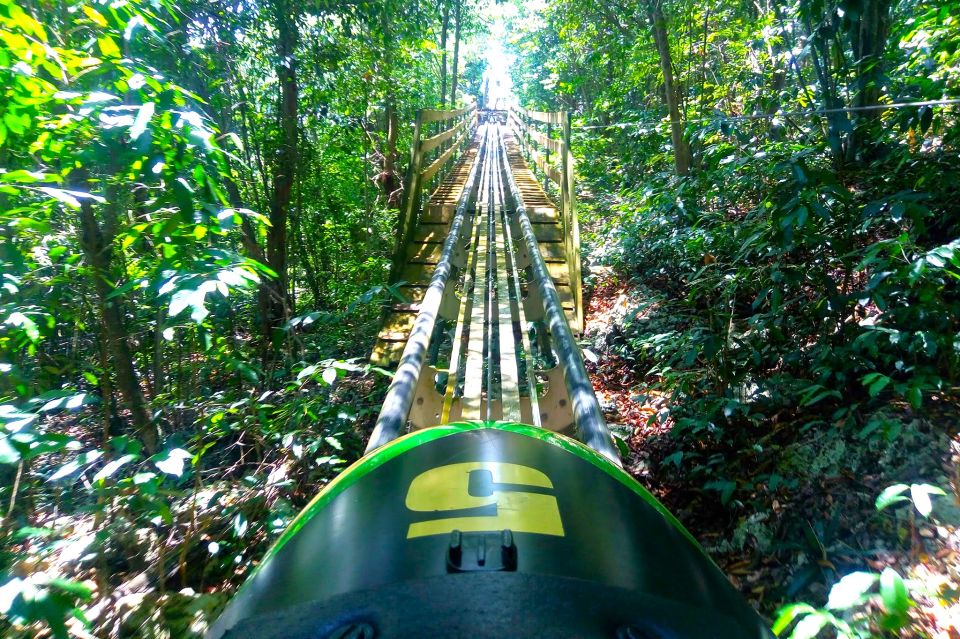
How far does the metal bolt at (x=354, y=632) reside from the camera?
28.1 inches

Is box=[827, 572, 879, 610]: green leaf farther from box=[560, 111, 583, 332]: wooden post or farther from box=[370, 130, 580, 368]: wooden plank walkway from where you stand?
box=[560, 111, 583, 332]: wooden post

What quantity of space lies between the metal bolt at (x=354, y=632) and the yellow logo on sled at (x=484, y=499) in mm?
200

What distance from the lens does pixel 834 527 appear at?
232 centimetres

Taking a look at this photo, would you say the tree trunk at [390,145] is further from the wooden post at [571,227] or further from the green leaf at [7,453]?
the green leaf at [7,453]

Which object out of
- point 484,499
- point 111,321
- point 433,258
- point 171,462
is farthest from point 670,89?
point 484,499

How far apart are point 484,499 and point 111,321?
3005 millimetres

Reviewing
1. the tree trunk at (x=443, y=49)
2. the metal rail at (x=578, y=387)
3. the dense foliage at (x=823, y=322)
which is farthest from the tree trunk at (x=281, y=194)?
the tree trunk at (x=443, y=49)

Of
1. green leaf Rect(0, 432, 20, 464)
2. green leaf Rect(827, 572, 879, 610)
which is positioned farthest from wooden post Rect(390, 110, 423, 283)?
green leaf Rect(827, 572, 879, 610)

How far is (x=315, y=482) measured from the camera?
3061 mm

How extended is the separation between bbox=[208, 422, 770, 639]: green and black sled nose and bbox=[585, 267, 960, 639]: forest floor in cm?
148

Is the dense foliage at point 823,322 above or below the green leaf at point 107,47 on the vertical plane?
below

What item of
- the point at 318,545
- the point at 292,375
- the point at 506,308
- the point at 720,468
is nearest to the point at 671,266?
the point at 506,308

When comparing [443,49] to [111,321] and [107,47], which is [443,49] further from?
[107,47]

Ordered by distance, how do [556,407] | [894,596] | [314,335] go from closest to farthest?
[894,596] → [556,407] → [314,335]
